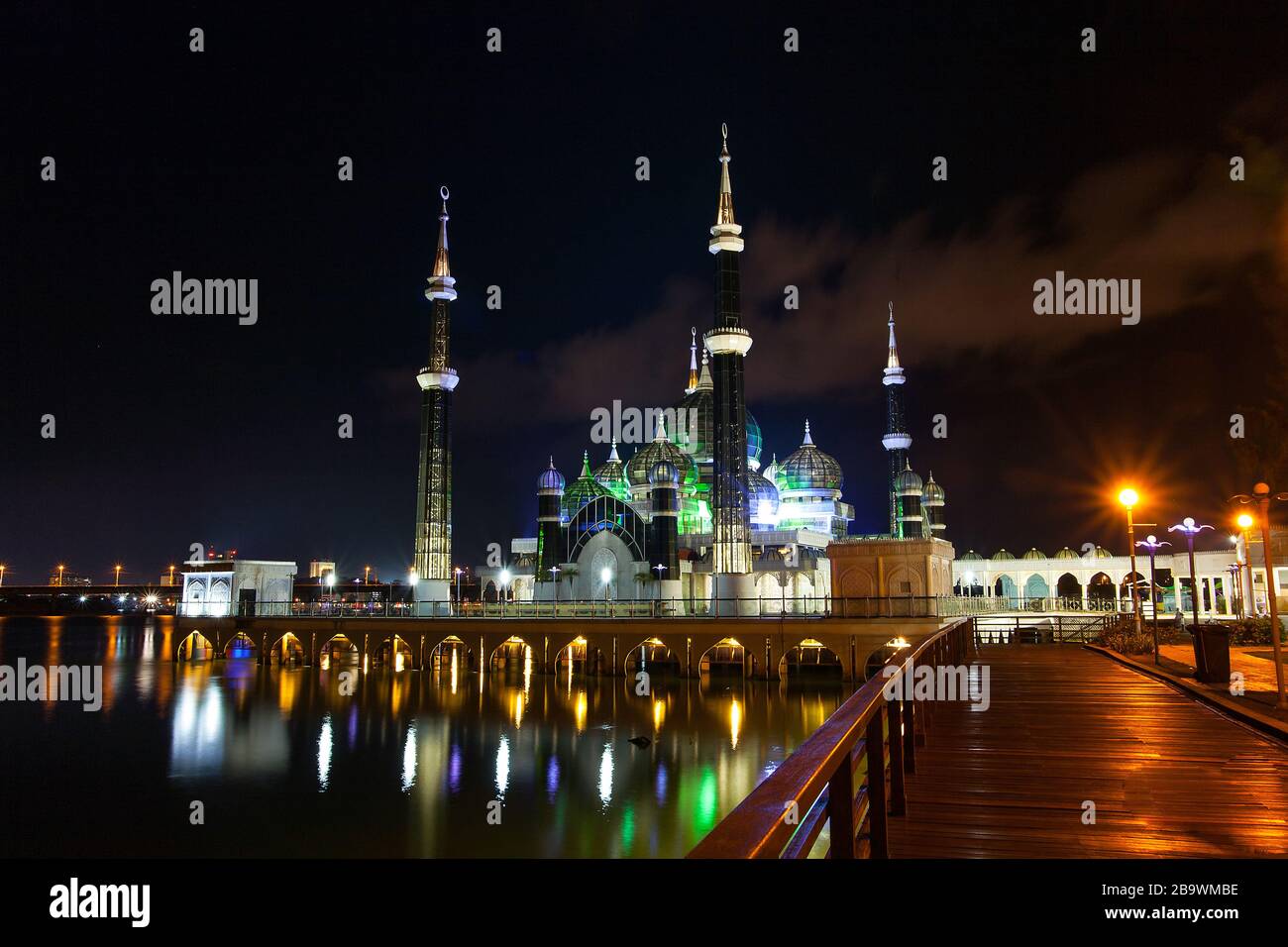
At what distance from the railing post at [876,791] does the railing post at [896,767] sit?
1.42 meters

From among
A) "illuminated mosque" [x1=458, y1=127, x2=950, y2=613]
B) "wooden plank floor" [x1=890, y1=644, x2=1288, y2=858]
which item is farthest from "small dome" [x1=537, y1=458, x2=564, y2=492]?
"wooden plank floor" [x1=890, y1=644, x2=1288, y2=858]

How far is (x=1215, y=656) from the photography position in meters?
15.1

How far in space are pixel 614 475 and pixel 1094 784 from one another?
62.5m

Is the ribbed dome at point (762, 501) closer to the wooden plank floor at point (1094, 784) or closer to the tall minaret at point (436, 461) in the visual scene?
the tall minaret at point (436, 461)

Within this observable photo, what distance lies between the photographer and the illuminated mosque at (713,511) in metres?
49.4

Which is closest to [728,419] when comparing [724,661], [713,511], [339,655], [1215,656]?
[713,511]

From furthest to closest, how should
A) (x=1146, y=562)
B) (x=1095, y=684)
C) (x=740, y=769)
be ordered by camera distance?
1. (x=1146, y=562)
2. (x=740, y=769)
3. (x=1095, y=684)

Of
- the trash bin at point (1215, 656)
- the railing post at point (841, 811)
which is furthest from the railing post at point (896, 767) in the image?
the trash bin at point (1215, 656)

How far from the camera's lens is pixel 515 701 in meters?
40.3

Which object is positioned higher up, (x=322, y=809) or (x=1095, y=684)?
(x=1095, y=684)

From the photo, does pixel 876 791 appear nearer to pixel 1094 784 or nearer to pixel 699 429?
pixel 1094 784
